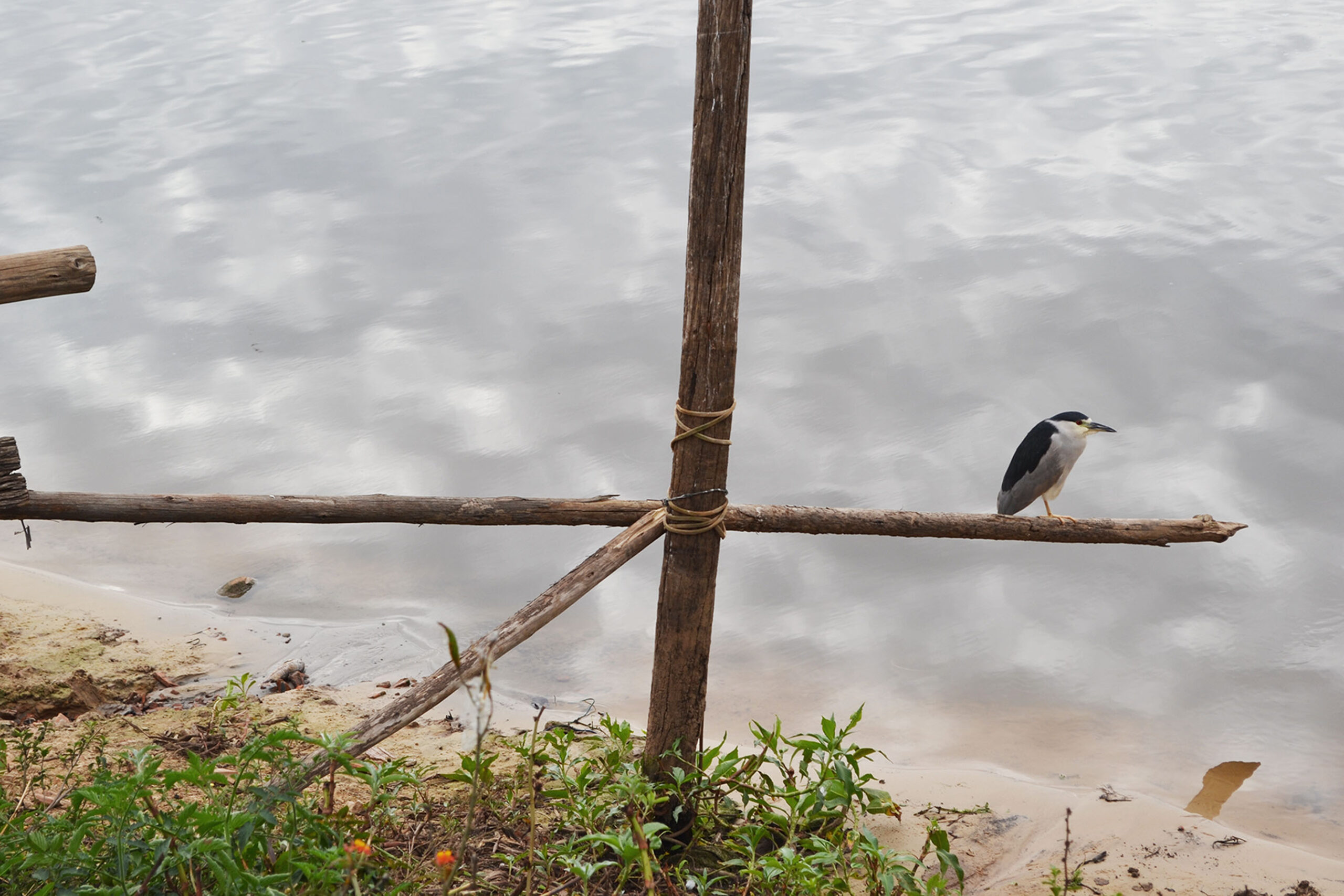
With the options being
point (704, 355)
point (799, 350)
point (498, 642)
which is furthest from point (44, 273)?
point (799, 350)

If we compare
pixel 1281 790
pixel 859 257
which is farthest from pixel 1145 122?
pixel 1281 790

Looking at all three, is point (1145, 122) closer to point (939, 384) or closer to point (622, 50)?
point (939, 384)

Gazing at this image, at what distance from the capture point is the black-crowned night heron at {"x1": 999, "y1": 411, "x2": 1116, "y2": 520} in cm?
400

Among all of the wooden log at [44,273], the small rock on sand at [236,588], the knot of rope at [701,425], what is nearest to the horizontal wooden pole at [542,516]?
the knot of rope at [701,425]

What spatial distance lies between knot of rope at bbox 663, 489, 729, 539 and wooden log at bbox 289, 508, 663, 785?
0.06m

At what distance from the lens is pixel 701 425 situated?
9.59 feet

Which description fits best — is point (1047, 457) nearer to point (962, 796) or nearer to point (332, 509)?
point (962, 796)

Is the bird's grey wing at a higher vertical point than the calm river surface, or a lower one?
lower

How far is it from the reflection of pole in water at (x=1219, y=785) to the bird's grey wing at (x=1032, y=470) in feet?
4.91

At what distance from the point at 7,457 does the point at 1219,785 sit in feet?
15.6

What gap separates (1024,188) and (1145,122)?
2068 mm

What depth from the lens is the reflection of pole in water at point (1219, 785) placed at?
14.1 ft

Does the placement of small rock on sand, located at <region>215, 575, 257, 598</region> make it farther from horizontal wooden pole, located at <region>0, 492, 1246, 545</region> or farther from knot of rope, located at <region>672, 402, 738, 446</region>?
knot of rope, located at <region>672, 402, 738, 446</region>

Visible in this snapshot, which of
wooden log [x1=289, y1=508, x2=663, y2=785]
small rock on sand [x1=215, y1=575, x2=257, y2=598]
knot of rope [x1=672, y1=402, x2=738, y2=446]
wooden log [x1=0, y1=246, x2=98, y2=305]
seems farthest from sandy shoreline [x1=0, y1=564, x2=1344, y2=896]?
wooden log [x1=0, y1=246, x2=98, y2=305]
